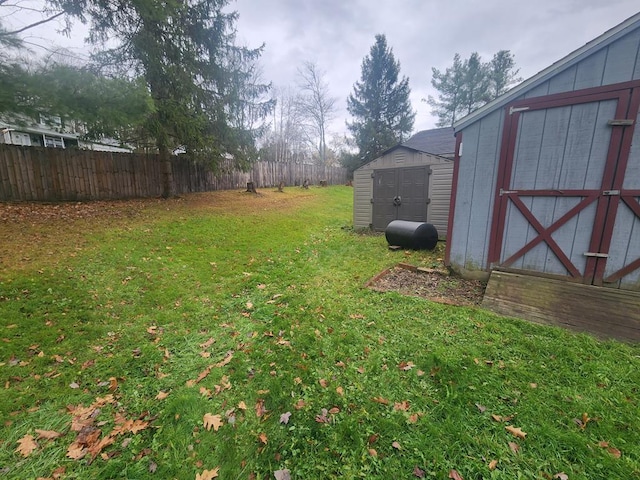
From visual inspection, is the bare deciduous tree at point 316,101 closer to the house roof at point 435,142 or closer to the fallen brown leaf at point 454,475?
the house roof at point 435,142

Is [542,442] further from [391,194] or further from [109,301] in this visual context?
[391,194]

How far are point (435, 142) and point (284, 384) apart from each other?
11.4m

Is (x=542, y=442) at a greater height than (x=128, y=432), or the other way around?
(x=542, y=442)

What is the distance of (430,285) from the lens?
4715 mm

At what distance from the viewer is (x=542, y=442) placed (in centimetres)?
188

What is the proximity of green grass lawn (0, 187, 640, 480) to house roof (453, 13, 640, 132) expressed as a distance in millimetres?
3180

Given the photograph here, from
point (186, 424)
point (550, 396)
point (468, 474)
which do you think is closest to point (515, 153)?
point (550, 396)

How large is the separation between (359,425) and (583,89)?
5.03m

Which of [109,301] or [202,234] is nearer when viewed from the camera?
[109,301]

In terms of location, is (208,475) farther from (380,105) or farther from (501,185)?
(380,105)

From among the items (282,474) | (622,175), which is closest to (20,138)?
(282,474)

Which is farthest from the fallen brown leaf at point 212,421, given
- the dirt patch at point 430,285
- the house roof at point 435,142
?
the house roof at point 435,142

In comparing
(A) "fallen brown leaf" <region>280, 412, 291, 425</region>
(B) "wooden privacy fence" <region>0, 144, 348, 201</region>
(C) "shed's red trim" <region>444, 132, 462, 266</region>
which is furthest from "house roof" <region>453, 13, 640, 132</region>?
(B) "wooden privacy fence" <region>0, 144, 348, 201</region>

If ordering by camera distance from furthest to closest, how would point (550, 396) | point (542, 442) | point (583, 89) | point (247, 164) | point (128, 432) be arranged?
point (247, 164) < point (583, 89) < point (550, 396) < point (128, 432) < point (542, 442)
